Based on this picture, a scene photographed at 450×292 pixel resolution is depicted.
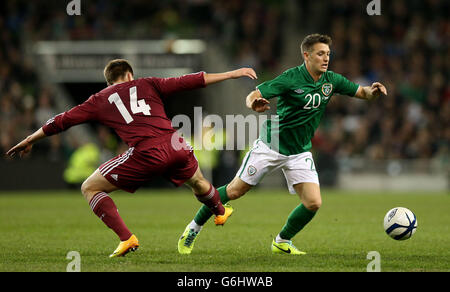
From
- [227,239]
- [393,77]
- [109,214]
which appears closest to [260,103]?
[109,214]

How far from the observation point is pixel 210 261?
267 inches

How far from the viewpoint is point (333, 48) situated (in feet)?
75.7

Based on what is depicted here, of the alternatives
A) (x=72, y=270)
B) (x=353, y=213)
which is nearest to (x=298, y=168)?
(x=72, y=270)

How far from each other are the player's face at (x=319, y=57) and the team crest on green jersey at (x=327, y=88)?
149 mm

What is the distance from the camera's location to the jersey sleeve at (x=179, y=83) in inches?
269

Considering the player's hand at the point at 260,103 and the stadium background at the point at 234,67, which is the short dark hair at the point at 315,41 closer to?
the player's hand at the point at 260,103

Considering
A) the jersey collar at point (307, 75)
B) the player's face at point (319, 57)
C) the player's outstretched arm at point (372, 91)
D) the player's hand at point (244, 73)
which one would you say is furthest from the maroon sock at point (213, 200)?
the player's outstretched arm at point (372, 91)

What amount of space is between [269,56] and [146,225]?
1360 cm

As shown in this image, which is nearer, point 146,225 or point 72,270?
point 72,270

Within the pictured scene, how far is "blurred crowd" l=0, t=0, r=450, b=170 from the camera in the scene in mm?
21109

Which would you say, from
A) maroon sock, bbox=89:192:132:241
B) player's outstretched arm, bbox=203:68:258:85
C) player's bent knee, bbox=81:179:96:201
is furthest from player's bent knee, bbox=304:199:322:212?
player's bent knee, bbox=81:179:96:201

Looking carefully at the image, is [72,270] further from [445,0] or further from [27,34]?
[445,0]

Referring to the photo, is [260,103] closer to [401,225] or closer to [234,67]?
[401,225]

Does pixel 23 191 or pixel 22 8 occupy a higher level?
pixel 22 8
